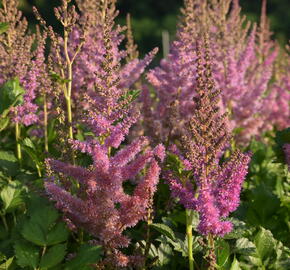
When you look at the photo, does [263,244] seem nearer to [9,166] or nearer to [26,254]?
[26,254]

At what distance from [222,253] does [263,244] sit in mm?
371

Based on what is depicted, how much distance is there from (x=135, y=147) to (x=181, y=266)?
2.65ft

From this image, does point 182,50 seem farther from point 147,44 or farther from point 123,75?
point 147,44

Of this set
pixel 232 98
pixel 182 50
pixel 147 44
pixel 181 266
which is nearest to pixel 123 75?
pixel 182 50

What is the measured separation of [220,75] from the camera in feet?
14.8

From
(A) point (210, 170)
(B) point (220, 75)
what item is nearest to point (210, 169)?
(A) point (210, 170)

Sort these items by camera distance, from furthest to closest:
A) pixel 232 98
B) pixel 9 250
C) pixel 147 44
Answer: pixel 147 44, pixel 232 98, pixel 9 250

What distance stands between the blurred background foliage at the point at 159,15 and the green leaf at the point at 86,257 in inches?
1365

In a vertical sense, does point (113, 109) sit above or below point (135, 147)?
above

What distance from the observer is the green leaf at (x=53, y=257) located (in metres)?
2.17

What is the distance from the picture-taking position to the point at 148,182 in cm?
209

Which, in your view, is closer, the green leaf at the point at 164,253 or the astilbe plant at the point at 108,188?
the astilbe plant at the point at 108,188

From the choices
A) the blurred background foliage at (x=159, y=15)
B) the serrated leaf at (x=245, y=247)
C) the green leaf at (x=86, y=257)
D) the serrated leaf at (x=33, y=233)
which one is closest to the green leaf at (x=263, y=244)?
the serrated leaf at (x=245, y=247)

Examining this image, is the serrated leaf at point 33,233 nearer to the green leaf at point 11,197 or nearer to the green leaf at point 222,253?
the green leaf at point 11,197
